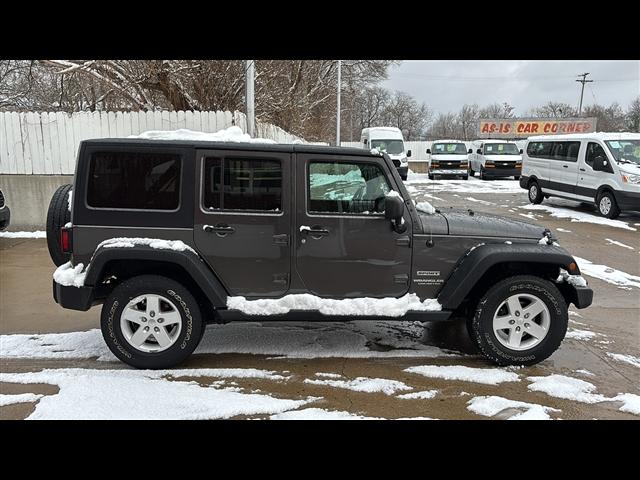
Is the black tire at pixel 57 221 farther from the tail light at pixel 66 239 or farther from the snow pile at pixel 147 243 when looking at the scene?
the snow pile at pixel 147 243

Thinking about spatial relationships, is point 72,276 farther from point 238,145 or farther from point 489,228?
point 489,228

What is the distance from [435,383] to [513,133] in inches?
1772

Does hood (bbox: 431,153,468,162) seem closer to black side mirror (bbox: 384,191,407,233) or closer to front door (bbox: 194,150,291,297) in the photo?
black side mirror (bbox: 384,191,407,233)

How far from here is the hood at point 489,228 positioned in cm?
387

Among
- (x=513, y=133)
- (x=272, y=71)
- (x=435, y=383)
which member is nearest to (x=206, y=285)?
(x=435, y=383)

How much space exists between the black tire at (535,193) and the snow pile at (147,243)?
1376 cm

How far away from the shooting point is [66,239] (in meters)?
3.70

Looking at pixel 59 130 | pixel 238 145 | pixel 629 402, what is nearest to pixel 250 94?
pixel 59 130

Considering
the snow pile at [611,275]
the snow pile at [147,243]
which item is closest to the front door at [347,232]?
the snow pile at [147,243]

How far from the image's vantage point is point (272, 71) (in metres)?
14.4

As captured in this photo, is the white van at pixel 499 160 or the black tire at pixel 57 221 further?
the white van at pixel 499 160

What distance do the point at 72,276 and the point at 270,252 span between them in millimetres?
1582
